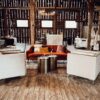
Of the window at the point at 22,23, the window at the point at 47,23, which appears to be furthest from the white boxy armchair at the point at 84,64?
the window at the point at 22,23

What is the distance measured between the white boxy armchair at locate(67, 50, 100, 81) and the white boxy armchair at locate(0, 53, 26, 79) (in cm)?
143

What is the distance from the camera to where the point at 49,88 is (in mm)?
5004

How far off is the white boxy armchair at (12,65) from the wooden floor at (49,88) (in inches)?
8.8

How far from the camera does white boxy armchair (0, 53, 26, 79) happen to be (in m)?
5.29

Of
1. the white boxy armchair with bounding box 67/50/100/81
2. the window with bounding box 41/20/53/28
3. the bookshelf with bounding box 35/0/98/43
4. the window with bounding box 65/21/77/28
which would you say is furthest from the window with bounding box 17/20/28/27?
the white boxy armchair with bounding box 67/50/100/81

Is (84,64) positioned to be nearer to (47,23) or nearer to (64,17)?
(47,23)

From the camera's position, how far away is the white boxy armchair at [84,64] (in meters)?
5.21

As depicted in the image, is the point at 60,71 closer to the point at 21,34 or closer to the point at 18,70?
the point at 18,70

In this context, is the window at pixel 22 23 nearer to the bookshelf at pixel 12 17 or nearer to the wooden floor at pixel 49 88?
the bookshelf at pixel 12 17

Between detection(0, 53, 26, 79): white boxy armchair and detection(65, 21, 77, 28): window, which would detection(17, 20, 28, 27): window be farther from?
detection(0, 53, 26, 79): white boxy armchair

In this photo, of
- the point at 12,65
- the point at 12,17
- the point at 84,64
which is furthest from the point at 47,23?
the point at 84,64

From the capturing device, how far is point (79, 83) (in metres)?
5.43

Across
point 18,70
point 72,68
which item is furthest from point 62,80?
point 18,70

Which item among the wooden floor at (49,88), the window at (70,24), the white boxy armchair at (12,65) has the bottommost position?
the wooden floor at (49,88)
